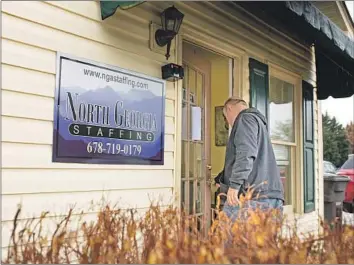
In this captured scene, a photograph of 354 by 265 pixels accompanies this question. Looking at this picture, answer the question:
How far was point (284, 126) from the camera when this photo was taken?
5418 millimetres

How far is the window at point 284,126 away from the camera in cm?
515

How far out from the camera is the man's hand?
2838mm

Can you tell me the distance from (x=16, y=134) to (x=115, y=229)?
913 millimetres

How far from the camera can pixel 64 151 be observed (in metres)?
2.65

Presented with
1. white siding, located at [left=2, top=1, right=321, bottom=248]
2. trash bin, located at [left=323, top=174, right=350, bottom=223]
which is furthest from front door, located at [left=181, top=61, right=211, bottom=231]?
trash bin, located at [left=323, top=174, right=350, bottom=223]

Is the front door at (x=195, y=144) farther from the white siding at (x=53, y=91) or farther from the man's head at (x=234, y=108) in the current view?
the man's head at (x=234, y=108)

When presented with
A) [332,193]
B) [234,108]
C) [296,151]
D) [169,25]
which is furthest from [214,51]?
[332,193]

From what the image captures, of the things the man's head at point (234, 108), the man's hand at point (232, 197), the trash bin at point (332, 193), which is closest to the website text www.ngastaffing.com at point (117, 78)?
the man's head at point (234, 108)

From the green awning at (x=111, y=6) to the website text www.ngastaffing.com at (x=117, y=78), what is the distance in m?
0.42

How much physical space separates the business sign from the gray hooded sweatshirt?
0.60 m

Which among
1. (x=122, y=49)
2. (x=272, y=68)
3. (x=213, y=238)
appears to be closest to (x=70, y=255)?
(x=213, y=238)

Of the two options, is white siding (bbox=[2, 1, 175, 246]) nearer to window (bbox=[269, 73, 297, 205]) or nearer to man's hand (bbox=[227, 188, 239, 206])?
man's hand (bbox=[227, 188, 239, 206])

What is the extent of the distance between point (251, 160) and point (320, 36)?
2.15 meters

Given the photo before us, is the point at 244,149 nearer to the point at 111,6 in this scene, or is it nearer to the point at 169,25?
the point at 169,25
